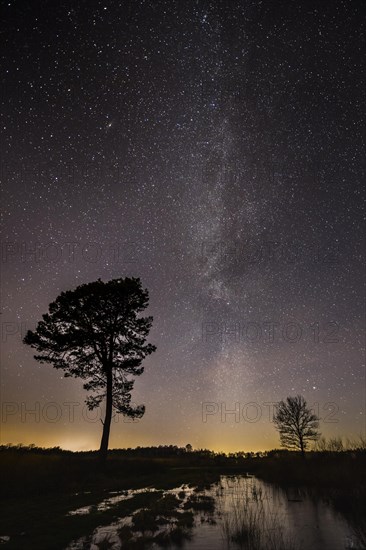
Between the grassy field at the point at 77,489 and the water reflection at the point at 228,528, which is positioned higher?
the grassy field at the point at 77,489

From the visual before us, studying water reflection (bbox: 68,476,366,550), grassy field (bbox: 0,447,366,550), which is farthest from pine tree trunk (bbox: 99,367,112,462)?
water reflection (bbox: 68,476,366,550)

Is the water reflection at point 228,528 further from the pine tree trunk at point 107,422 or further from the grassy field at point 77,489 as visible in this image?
the pine tree trunk at point 107,422

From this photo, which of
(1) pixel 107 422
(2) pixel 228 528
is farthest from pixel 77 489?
(2) pixel 228 528

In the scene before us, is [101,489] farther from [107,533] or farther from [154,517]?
[107,533]

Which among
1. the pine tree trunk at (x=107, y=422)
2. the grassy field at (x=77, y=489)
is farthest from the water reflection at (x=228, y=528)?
the pine tree trunk at (x=107, y=422)

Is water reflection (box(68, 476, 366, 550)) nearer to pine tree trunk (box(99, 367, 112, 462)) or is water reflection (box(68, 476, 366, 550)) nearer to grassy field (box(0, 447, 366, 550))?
grassy field (box(0, 447, 366, 550))

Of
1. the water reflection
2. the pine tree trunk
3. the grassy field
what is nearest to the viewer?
the water reflection

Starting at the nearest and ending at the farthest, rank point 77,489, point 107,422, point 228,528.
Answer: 1. point 228,528
2. point 77,489
3. point 107,422

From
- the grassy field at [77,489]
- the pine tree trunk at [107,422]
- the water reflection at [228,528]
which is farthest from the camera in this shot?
the pine tree trunk at [107,422]

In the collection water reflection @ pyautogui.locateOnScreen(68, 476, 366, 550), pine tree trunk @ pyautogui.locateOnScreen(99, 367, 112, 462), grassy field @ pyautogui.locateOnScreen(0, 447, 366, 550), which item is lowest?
water reflection @ pyautogui.locateOnScreen(68, 476, 366, 550)

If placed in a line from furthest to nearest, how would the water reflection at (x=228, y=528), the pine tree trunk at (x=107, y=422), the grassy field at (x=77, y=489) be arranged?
1. the pine tree trunk at (x=107, y=422)
2. the grassy field at (x=77, y=489)
3. the water reflection at (x=228, y=528)

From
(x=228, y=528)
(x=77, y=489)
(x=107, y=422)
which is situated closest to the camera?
(x=228, y=528)

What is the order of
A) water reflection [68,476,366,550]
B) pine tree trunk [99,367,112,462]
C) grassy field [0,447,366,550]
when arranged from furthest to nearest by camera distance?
pine tree trunk [99,367,112,462], grassy field [0,447,366,550], water reflection [68,476,366,550]

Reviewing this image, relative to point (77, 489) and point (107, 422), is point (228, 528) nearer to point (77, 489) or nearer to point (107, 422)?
point (77, 489)
